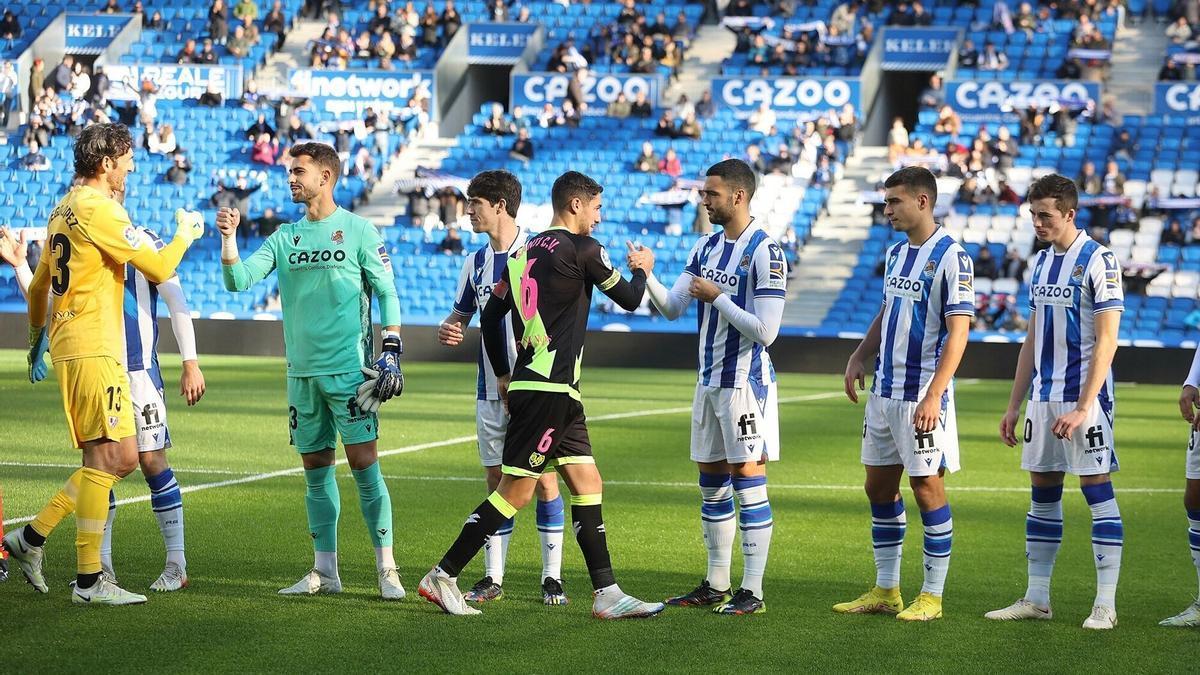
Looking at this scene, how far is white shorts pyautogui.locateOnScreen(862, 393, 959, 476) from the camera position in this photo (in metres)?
6.80

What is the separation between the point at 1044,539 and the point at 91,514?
4.47m

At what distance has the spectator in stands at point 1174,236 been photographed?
27953mm

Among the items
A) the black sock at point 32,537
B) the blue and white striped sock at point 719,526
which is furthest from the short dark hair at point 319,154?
the blue and white striped sock at point 719,526

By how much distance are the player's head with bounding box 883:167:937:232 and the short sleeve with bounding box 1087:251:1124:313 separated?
0.79m

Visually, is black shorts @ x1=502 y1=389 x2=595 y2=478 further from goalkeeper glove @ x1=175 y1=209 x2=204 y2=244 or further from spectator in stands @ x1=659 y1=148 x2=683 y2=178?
spectator in stands @ x1=659 y1=148 x2=683 y2=178

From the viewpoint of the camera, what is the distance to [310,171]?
7.08 meters

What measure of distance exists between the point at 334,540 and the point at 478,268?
60.9 inches

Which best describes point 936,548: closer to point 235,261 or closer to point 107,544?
point 235,261

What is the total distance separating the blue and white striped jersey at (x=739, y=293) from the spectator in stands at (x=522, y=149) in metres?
26.2

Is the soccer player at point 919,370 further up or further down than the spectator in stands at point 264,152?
further down

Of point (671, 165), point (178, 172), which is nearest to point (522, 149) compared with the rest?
point (671, 165)

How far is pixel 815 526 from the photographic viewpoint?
9828mm

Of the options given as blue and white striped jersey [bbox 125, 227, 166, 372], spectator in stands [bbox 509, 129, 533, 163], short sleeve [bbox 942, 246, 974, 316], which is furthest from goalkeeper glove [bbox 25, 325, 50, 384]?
spectator in stands [bbox 509, 129, 533, 163]

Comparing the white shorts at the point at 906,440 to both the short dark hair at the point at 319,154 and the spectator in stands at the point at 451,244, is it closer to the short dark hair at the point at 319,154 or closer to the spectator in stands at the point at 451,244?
the short dark hair at the point at 319,154
